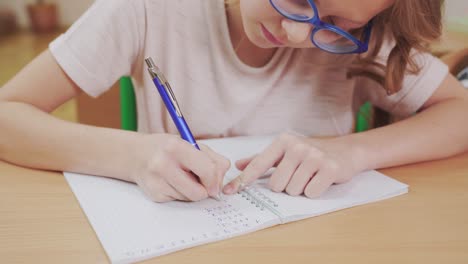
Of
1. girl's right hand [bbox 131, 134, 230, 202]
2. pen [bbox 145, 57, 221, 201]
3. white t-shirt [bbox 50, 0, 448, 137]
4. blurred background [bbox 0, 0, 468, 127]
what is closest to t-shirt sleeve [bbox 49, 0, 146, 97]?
white t-shirt [bbox 50, 0, 448, 137]

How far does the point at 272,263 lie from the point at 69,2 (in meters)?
4.81

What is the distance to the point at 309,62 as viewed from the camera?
1.05 m

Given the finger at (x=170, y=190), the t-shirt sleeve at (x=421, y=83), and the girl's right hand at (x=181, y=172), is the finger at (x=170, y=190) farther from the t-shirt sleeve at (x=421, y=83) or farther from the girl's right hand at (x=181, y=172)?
the t-shirt sleeve at (x=421, y=83)

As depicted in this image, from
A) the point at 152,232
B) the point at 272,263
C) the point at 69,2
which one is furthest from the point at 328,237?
the point at 69,2

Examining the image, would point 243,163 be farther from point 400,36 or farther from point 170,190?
point 400,36

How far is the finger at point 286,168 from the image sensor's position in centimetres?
71

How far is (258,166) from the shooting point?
729mm

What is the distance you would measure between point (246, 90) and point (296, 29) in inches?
11.4

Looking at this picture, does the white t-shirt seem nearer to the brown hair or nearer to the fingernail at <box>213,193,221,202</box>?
the brown hair

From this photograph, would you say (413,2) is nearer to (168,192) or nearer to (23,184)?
(168,192)

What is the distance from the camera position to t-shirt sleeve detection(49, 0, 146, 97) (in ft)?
2.79

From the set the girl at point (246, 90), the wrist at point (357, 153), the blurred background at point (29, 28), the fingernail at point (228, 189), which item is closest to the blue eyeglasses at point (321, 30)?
the girl at point (246, 90)

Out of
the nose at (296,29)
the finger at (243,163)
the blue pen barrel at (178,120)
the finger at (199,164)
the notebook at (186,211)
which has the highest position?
the nose at (296,29)

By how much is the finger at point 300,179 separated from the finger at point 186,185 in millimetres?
129
